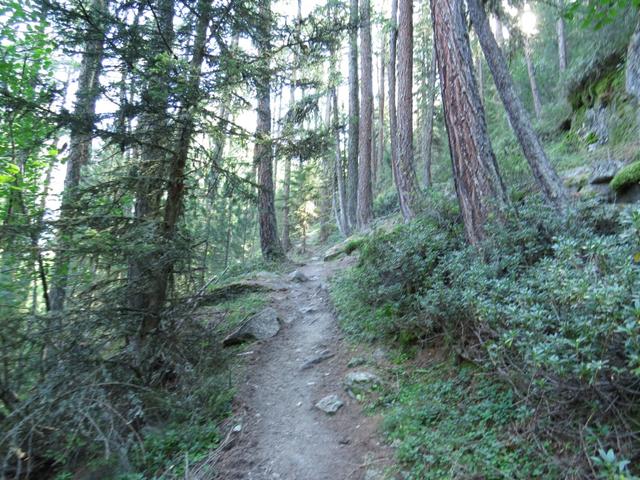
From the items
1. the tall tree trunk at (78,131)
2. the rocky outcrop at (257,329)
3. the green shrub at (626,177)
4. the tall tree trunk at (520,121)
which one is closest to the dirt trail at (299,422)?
the rocky outcrop at (257,329)

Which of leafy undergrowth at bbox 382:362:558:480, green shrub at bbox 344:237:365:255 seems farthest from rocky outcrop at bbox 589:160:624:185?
green shrub at bbox 344:237:365:255

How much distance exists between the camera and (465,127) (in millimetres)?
5824

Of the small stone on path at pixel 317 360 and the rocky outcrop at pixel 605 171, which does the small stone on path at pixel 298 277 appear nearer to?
the small stone on path at pixel 317 360

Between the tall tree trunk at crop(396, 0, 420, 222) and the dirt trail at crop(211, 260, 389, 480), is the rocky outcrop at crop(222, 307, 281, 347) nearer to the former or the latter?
the dirt trail at crop(211, 260, 389, 480)

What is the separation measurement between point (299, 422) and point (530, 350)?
119 inches

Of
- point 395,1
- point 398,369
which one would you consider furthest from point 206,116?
point 395,1

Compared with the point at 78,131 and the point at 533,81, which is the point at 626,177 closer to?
the point at 78,131

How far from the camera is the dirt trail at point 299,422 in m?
3.91

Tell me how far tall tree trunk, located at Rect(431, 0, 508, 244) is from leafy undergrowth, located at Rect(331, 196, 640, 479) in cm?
46

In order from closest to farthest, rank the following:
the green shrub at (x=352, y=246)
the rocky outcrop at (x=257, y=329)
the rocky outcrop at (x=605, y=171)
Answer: the rocky outcrop at (x=257, y=329) → the rocky outcrop at (x=605, y=171) → the green shrub at (x=352, y=246)

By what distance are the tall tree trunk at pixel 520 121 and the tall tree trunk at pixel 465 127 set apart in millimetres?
1056

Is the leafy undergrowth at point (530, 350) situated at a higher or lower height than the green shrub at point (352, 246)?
lower

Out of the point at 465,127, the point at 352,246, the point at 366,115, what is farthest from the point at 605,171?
the point at 366,115

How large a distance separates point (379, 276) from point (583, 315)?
3897 mm
